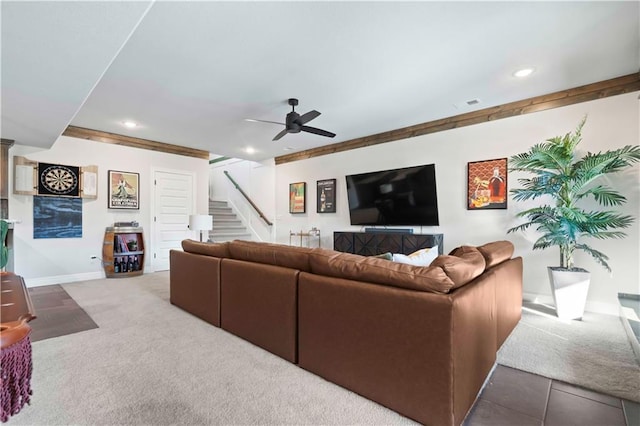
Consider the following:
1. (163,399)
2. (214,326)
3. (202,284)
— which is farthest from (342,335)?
(202,284)

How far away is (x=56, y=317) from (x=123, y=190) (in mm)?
2909

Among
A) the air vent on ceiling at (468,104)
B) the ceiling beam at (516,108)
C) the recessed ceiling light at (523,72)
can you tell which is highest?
the recessed ceiling light at (523,72)

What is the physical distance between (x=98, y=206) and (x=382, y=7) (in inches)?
214

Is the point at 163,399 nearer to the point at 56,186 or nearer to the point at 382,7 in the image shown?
the point at 382,7

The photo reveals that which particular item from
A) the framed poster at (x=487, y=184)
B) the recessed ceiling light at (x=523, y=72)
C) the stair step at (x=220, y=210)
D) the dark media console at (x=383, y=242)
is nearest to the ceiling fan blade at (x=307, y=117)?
the recessed ceiling light at (x=523, y=72)

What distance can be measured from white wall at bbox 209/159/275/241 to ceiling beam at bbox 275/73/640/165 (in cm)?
251

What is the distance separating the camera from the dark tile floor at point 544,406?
1534 millimetres

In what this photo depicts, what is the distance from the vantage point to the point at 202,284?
2926 mm

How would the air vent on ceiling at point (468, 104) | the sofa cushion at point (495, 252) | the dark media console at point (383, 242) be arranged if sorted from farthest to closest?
the dark media console at point (383, 242) → the air vent on ceiling at point (468, 104) → the sofa cushion at point (495, 252)

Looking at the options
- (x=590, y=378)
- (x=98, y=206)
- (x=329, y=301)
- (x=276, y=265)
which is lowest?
(x=590, y=378)

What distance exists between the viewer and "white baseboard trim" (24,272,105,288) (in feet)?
14.8

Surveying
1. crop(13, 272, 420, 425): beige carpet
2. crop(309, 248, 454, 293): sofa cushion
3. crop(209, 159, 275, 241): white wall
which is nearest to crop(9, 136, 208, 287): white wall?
crop(209, 159, 275, 241): white wall

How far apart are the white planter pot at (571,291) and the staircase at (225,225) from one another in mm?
6404

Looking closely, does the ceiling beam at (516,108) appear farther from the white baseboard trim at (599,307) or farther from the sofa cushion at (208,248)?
the sofa cushion at (208,248)
